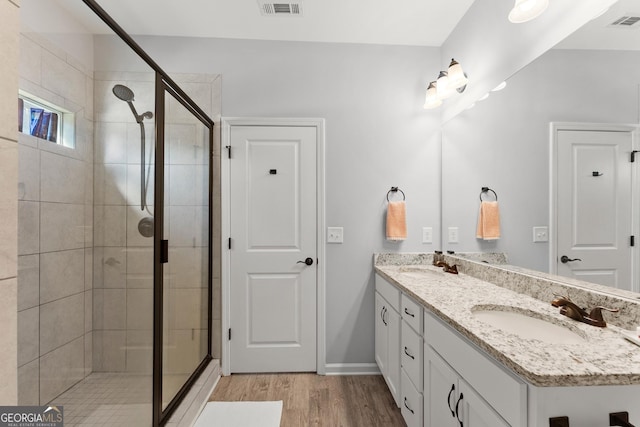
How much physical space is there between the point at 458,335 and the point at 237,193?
187cm

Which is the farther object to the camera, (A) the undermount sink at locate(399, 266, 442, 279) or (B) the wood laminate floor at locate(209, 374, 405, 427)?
(A) the undermount sink at locate(399, 266, 442, 279)

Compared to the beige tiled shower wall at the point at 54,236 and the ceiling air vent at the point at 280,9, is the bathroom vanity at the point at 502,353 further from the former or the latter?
the ceiling air vent at the point at 280,9

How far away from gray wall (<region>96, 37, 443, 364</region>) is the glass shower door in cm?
52

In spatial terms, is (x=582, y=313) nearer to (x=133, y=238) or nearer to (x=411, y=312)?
(x=411, y=312)

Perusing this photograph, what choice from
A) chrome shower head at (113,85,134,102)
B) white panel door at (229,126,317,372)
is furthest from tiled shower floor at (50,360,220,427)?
chrome shower head at (113,85,134,102)

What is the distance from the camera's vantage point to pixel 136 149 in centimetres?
153

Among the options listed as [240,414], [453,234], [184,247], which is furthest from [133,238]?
[453,234]

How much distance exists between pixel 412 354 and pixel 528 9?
181 centimetres

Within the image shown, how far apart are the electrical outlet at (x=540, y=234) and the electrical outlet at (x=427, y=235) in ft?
3.29

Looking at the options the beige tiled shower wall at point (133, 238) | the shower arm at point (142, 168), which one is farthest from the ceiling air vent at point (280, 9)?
the shower arm at point (142, 168)

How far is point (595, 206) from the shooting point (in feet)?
3.83

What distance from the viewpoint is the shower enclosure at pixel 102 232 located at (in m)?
1.06

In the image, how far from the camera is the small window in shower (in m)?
0.99

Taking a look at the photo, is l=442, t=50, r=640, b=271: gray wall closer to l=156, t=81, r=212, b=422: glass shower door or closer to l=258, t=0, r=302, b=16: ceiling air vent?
l=258, t=0, r=302, b=16: ceiling air vent
